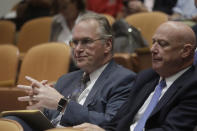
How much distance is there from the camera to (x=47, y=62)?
4.01 metres

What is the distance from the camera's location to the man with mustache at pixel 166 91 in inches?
86.3

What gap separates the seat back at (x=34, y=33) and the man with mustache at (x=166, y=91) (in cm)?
288

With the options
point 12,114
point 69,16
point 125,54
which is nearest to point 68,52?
point 125,54

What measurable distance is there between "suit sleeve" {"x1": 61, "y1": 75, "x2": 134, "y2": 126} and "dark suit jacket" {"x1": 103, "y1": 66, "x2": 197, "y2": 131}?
2.7 inches

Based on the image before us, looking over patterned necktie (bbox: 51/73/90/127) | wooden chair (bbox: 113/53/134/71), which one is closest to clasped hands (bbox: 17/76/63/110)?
patterned necktie (bbox: 51/73/90/127)

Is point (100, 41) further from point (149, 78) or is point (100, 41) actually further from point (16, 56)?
point (16, 56)

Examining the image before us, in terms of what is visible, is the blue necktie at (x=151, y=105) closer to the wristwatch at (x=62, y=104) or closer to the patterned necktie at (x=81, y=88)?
the wristwatch at (x=62, y=104)

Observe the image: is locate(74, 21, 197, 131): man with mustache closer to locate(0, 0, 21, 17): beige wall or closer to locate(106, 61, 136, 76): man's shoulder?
locate(106, 61, 136, 76): man's shoulder

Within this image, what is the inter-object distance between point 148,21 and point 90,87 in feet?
6.66

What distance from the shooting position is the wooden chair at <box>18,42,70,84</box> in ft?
12.7

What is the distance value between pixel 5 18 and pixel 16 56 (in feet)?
7.76

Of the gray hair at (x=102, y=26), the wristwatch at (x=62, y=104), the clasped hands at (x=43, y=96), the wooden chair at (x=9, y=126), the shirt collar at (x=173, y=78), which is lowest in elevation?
the wristwatch at (x=62, y=104)

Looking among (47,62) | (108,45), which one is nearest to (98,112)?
(108,45)

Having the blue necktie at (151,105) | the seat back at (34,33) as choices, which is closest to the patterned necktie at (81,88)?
the blue necktie at (151,105)
